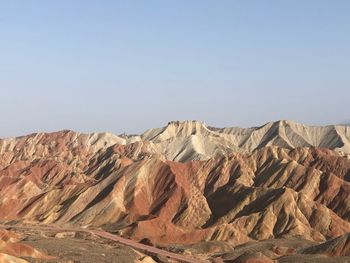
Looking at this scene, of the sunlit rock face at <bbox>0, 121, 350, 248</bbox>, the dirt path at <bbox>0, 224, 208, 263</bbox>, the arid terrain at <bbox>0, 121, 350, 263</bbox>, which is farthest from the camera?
the sunlit rock face at <bbox>0, 121, 350, 248</bbox>

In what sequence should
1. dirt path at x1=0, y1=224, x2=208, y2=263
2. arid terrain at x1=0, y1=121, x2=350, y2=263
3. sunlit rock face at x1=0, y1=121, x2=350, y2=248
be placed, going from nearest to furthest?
dirt path at x1=0, y1=224, x2=208, y2=263 < arid terrain at x1=0, y1=121, x2=350, y2=263 < sunlit rock face at x1=0, y1=121, x2=350, y2=248

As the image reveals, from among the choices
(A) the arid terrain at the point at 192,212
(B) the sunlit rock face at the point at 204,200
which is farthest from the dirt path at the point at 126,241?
(B) the sunlit rock face at the point at 204,200

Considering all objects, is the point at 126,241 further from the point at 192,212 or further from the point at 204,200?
the point at 204,200

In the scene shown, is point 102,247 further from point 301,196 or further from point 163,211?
point 301,196

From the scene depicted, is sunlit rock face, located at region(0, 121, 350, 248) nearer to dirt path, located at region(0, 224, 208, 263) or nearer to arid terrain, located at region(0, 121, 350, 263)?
arid terrain, located at region(0, 121, 350, 263)

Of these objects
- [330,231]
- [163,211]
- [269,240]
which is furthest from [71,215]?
[330,231]

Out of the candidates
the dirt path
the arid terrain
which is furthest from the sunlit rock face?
the dirt path

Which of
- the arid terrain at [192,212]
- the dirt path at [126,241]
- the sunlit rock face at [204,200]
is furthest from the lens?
the sunlit rock face at [204,200]

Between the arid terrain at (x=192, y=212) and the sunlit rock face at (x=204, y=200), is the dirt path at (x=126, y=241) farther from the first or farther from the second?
the sunlit rock face at (x=204, y=200)
